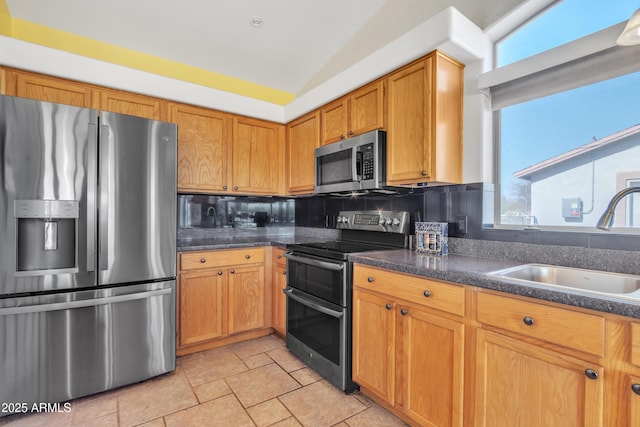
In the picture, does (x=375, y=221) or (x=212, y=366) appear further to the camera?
(x=375, y=221)

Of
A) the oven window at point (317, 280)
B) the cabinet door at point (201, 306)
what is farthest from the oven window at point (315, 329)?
the cabinet door at point (201, 306)

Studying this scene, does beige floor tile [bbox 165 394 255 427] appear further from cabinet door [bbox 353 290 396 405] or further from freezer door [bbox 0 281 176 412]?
cabinet door [bbox 353 290 396 405]

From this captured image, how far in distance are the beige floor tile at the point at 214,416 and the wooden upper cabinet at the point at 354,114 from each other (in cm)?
201

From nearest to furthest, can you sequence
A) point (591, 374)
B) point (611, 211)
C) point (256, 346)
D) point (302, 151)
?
1. point (591, 374)
2. point (611, 211)
3. point (256, 346)
4. point (302, 151)

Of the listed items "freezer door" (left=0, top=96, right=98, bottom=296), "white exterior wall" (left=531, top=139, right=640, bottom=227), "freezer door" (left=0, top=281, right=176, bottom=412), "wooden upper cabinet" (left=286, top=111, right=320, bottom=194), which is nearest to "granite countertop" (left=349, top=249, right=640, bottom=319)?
"white exterior wall" (left=531, top=139, right=640, bottom=227)

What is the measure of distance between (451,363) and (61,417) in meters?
2.16

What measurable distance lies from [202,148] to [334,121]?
1222mm

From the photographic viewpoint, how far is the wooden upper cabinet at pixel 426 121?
6.07 ft

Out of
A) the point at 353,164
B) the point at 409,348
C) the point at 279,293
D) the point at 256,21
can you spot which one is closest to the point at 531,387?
the point at 409,348

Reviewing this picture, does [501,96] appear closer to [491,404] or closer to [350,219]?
[350,219]

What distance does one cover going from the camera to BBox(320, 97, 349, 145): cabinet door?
97.7 inches

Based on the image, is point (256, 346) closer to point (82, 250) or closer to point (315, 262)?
point (315, 262)

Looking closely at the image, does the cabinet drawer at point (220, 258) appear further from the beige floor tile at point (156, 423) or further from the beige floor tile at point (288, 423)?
the beige floor tile at point (288, 423)

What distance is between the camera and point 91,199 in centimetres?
188
